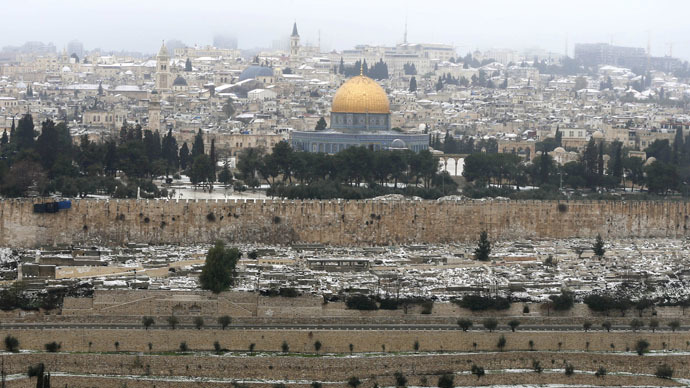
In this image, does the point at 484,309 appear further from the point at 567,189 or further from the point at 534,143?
the point at 534,143

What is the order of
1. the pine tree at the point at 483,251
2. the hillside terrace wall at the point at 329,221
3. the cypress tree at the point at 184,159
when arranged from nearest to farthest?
the pine tree at the point at 483,251 < the hillside terrace wall at the point at 329,221 < the cypress tree at the point at 184,159

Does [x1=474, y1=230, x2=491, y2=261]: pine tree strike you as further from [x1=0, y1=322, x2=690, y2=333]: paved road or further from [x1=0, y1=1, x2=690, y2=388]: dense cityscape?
[x1=0, y1=322, x2=690, y2=333]: paved road

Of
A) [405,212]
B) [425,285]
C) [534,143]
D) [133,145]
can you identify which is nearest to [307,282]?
[425,285]

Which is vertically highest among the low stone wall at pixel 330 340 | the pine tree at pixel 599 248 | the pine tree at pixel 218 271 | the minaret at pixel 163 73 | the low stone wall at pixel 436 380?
the pine tree at pixel 218 271

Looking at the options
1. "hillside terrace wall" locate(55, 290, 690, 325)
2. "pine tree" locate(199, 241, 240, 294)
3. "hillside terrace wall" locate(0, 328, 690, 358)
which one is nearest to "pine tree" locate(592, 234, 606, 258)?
"hillside terrace wall" locate(55, 290, 690, 325)

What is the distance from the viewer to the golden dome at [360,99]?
7150 centimetres

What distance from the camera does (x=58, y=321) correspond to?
3434 centimetres

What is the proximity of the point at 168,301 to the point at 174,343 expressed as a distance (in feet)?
7.69

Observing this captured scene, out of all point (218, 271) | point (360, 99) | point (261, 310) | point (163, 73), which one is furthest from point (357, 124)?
point (163, 73)

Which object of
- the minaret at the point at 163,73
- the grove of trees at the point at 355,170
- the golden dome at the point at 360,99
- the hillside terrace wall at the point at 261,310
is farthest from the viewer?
the minaret at the point at 163,73

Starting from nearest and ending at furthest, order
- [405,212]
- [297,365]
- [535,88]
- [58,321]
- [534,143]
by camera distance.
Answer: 1. [297,365]
2. [58,321]
3. [405,212]
4. [534,143]
5. [535,88]

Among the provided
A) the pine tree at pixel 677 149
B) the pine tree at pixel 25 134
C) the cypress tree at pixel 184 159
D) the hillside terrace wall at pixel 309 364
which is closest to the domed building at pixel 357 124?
the cypress tree at pixel 184 159

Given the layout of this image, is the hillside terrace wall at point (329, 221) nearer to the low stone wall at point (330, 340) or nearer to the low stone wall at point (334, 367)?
the low stone wall at point (330, 340)

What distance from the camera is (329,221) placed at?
4728 cm
